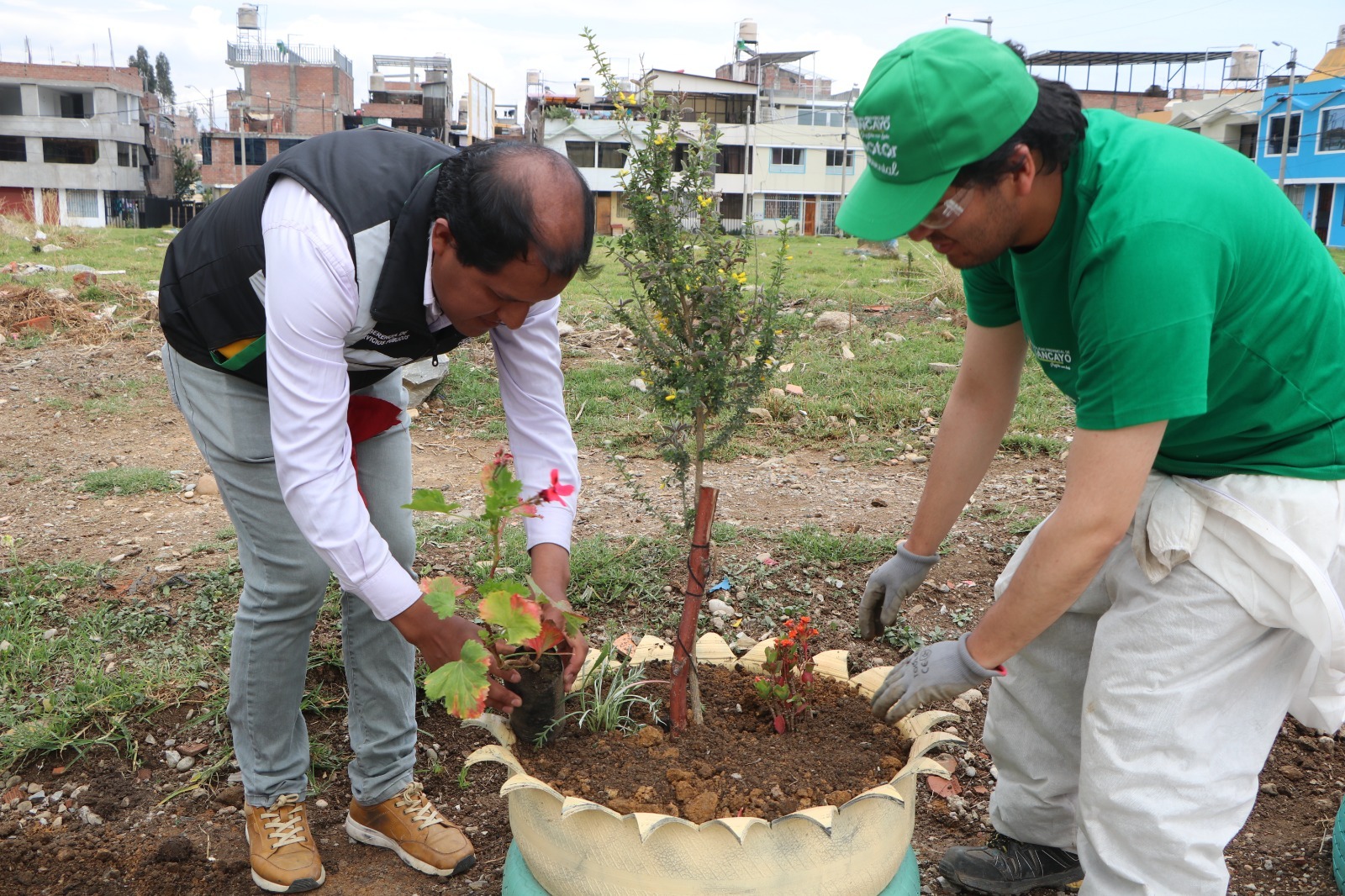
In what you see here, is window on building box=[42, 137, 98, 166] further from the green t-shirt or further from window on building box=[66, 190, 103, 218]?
the green t-shirt

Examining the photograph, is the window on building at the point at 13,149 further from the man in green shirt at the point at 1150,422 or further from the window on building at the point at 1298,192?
the man in green shirt at the point at 1150,422

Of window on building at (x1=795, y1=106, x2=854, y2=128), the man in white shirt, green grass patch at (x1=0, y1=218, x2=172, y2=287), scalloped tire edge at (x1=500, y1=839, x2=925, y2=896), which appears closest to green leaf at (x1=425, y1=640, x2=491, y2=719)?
the man in white shirt

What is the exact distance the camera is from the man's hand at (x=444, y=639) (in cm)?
177

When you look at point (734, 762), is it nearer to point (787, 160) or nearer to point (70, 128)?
point (787, 160)

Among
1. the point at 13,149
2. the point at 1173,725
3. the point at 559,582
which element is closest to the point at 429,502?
the point at 559,582

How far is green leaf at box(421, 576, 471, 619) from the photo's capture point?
65.8 inches

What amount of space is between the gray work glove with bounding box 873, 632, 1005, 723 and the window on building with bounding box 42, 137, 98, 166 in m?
44.1

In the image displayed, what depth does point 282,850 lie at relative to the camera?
2197 mm

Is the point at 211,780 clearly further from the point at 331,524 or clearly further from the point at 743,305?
the point at 743,305

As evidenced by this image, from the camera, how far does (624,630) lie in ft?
10.9

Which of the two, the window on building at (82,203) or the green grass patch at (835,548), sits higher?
the window on building at (82,203)

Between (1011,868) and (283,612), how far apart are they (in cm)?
169

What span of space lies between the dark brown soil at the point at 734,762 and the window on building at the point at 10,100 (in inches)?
1771

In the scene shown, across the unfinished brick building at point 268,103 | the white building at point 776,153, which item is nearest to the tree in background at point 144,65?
the unfinished brick building at point 268,103
